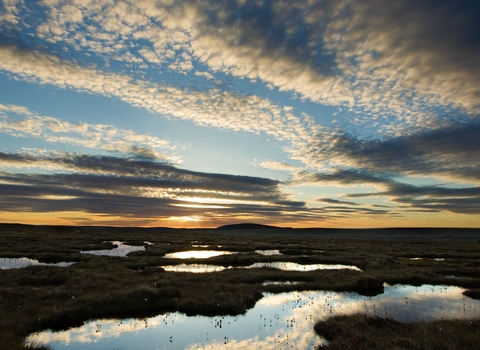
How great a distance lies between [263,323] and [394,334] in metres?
6.87

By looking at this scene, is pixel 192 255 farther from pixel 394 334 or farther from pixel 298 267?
pixel 394 334

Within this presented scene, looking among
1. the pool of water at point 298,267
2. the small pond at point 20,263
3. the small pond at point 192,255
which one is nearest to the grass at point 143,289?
the pool of water at point 298,267

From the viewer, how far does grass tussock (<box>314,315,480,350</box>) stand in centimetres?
1339

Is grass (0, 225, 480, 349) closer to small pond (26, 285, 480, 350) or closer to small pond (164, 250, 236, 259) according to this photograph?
small pond (26, 285, 480, 350)

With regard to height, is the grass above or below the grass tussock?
below

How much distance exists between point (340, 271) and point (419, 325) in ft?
58.3

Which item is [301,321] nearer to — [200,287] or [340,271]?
[200,287]

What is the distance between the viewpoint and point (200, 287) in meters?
25.1

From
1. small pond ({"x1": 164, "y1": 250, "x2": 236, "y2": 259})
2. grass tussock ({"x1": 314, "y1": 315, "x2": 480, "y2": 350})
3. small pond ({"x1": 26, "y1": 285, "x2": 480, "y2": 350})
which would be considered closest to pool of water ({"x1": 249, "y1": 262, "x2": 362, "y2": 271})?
small pond ({"x1": 164, "y1": 250, "x2": 236, "y2": 259})

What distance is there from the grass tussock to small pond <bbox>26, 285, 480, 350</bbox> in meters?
1.23

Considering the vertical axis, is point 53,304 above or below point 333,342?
below

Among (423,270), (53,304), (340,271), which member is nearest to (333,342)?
(53,304)

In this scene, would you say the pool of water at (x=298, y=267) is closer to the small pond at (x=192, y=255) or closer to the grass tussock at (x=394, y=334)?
the small pond at (x=192, y=255)

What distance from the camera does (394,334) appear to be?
14742 mm
